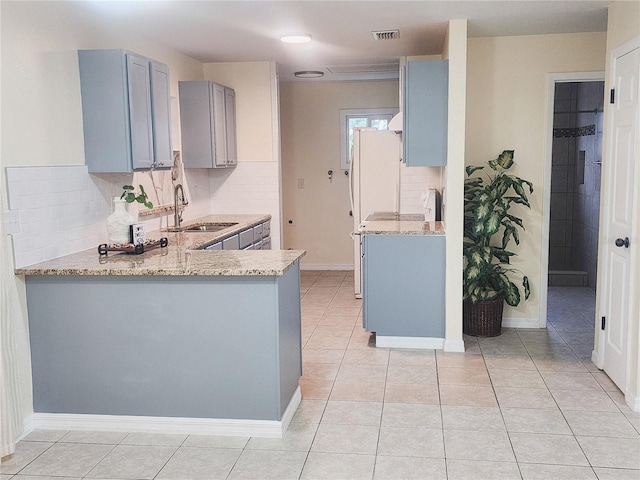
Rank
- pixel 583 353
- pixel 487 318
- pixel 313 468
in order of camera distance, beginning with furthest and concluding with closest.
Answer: pixel 487 318, pixel 583 353, pixel 313 468

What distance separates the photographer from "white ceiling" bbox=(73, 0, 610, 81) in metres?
3.86

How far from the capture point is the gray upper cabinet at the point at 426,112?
14.5ft

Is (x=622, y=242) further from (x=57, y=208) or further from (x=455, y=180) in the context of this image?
(x=57, y=208)

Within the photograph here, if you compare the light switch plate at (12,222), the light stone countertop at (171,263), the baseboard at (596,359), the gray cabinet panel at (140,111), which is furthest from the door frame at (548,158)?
the light switch plate at (12,222)

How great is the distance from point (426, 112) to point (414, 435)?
2335mm

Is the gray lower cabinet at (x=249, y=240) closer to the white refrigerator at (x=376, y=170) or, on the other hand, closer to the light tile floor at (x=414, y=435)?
the white refrigerator at (x=376, y=170)

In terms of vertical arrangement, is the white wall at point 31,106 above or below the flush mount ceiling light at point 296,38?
below

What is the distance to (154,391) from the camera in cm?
321

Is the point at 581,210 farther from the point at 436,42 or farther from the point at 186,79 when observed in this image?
the point at 186,79

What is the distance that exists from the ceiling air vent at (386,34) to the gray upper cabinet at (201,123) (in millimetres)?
1529

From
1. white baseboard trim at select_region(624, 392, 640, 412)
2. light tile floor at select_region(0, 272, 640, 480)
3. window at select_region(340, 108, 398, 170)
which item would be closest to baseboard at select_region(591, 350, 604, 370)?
light tile floor at select_region(0, 272, 640, 480)

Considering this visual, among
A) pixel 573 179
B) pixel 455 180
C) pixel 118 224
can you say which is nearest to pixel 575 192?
pixel 573 179

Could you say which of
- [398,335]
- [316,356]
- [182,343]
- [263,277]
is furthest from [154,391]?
[398,335]

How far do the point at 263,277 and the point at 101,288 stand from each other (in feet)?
2.81
